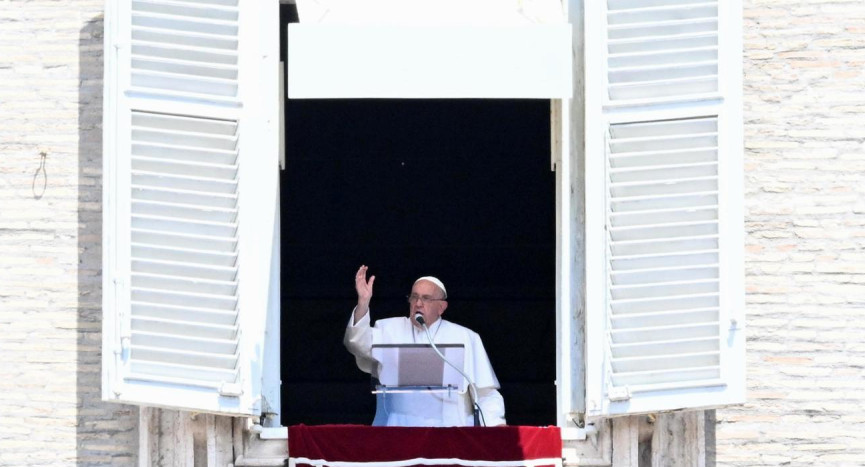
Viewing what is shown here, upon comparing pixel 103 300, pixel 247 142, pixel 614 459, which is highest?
pixel 247 142

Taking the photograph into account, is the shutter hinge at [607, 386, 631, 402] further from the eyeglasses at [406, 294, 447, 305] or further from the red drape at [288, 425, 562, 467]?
the eyeglasses at [406, 294, 447, 305]

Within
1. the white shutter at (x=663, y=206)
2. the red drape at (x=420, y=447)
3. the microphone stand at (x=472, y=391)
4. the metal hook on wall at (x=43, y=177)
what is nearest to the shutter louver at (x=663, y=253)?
the white shutter at (x=663, y=206)

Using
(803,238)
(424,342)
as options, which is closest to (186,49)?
(424,342)

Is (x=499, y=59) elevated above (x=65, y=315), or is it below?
above

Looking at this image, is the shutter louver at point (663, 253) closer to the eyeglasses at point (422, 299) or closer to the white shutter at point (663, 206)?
the white shutter at point (663, 206)

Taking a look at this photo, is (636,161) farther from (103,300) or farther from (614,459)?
(103,300)

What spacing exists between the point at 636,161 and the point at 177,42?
6.33 ft

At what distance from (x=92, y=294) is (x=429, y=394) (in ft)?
5.00

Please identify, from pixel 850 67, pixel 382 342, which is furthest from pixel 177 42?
pixel 850 67

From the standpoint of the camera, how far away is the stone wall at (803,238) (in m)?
9.95

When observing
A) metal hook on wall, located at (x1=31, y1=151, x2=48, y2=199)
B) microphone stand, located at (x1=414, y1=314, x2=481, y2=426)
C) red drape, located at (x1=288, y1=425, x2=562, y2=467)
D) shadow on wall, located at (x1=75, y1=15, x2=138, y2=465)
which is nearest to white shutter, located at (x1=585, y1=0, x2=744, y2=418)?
red drape, located at (x1=288, y1=425, x2=562, y2=467)

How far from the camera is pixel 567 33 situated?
9.31 metres

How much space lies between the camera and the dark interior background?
40.5 feet

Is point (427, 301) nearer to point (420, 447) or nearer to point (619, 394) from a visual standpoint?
point (420, 447)
